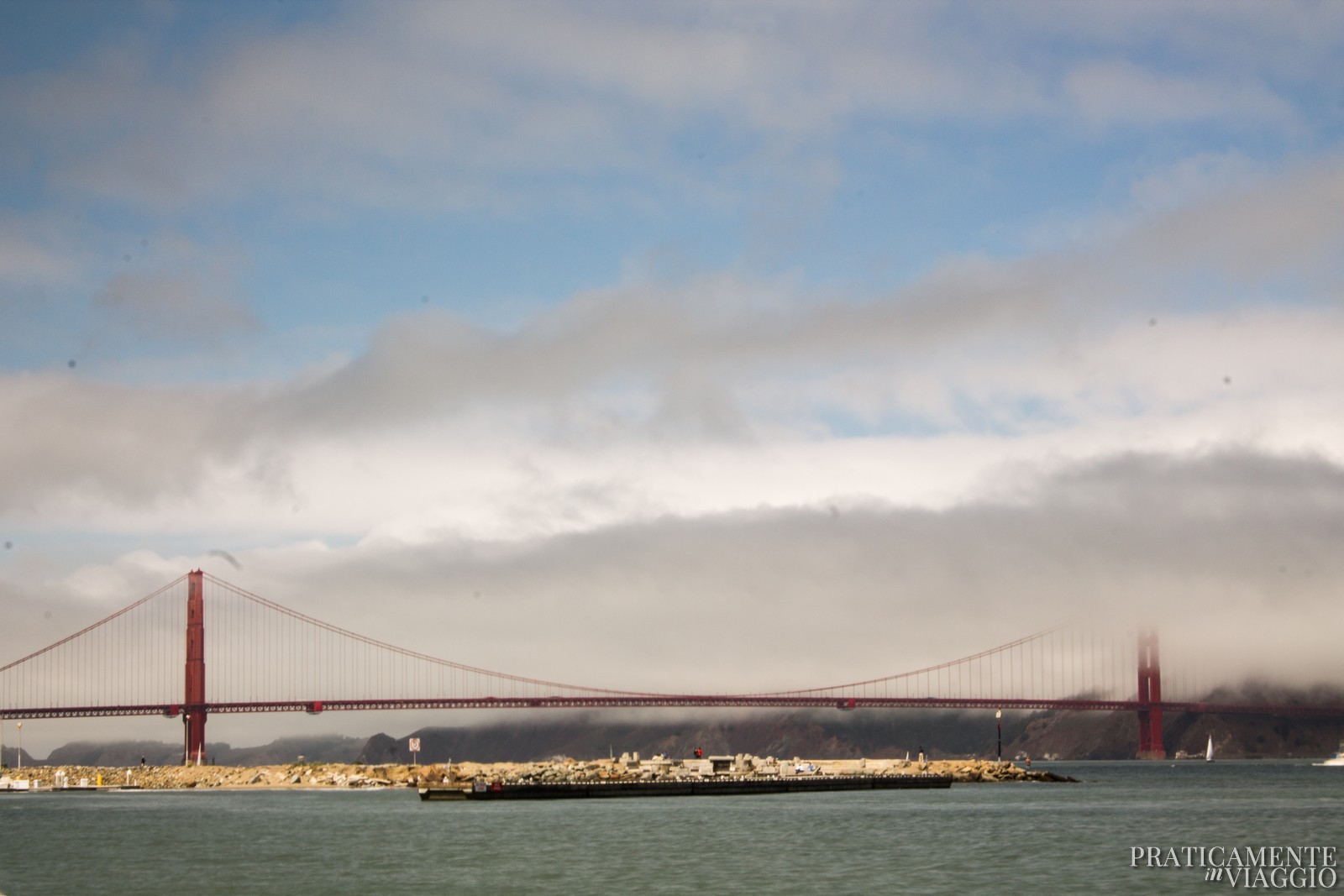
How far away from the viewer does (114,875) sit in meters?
48.4

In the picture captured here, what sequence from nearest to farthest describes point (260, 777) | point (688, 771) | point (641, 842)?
point (641, 842) → point (688, 771) → point (260, 777)

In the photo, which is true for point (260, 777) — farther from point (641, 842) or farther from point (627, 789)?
point (641, 842)

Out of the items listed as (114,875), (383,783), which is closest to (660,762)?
(383,783)

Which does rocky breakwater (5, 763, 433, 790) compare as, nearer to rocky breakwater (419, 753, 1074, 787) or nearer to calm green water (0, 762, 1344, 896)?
rocky breakwater (419, 753, 1074, 787)

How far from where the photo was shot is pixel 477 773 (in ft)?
385

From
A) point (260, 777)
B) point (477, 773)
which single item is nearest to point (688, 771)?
point (477, 773)

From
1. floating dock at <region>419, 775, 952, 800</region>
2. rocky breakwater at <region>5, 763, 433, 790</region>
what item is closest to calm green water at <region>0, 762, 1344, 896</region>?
floating dock at <region>419, 775, 952, 800</region>

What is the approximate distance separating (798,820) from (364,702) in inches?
2109

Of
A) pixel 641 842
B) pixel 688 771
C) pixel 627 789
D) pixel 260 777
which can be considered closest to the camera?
pixel 641 842

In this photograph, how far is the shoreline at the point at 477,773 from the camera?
327ft

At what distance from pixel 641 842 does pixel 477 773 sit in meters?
62.5

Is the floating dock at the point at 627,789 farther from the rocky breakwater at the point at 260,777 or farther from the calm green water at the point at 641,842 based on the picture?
the rocky breakwater at the point at 260,777

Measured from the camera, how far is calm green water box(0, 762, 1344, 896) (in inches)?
1768

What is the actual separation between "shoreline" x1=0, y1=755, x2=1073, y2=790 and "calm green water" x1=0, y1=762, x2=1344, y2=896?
8.85 metres
